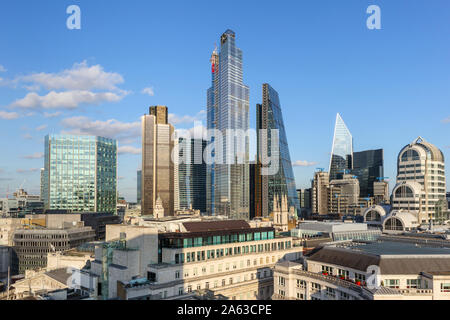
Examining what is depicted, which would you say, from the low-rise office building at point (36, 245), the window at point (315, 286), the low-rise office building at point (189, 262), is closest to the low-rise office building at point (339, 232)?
the low-rise office building at point (189, 262)

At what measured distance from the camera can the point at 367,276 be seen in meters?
56.6

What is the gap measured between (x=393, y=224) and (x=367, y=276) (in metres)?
80.4

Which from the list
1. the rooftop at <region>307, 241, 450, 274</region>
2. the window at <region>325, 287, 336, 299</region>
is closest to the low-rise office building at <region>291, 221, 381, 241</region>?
the rooftop at <region>307, 241, 450, 274</region>

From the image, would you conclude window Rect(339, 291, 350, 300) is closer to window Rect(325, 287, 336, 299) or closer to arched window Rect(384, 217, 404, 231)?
window Rect(325, 287, 336, 299)

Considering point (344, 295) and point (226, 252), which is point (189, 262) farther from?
point (344, 295)

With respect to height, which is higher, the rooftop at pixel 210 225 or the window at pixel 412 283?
the rooftop at pixel 210 225

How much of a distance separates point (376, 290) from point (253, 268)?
44.3m

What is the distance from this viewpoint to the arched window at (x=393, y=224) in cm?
12531

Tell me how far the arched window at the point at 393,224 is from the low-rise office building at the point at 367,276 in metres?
63.4

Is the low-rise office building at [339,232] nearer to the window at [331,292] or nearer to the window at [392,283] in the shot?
the window at [331,292]

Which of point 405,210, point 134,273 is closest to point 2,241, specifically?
point 134,273
